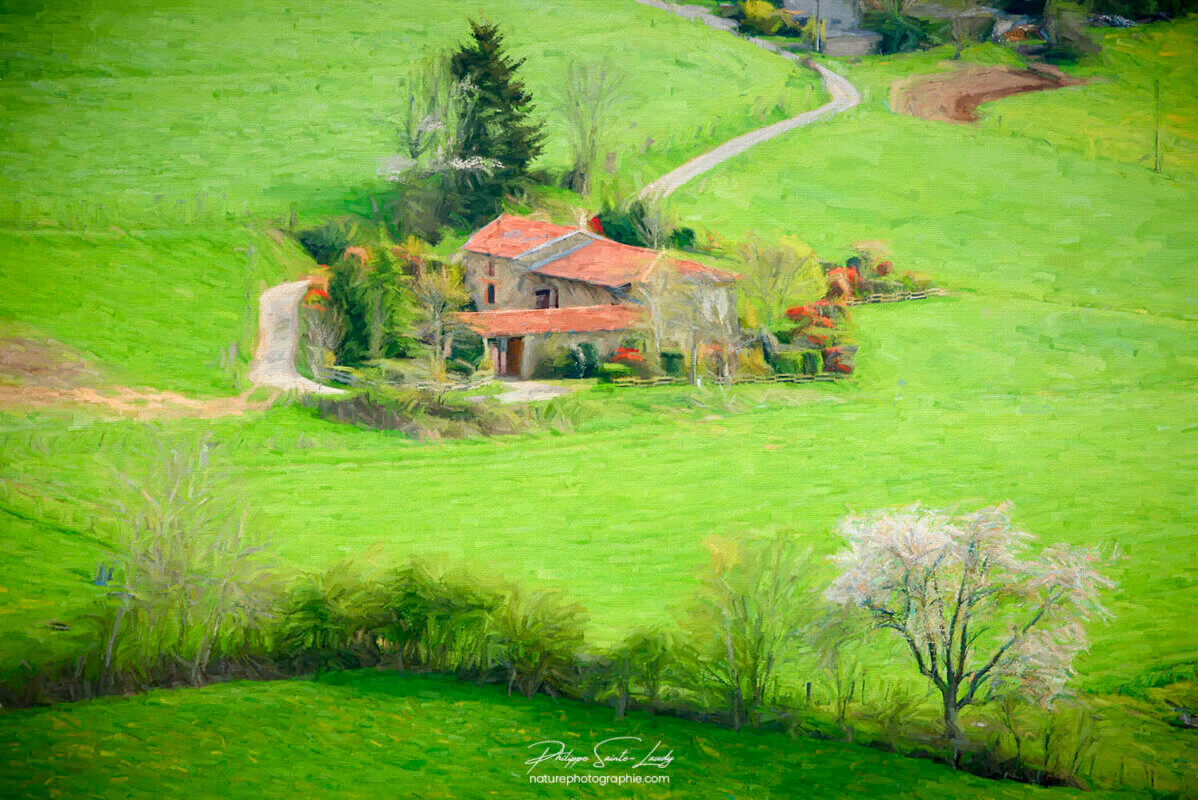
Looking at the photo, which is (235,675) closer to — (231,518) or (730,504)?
(231,518)

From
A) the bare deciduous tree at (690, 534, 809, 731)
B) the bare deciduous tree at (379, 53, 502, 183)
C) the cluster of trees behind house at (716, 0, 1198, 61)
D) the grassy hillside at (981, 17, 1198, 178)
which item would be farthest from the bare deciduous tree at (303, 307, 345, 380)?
the cluster of trees behind house at (716, 0, 1198, 61)

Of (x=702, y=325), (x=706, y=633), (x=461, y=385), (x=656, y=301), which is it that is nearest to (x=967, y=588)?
(x=706, y=633)

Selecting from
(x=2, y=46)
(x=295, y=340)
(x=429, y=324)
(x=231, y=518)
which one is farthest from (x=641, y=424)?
(x=2, y=46)

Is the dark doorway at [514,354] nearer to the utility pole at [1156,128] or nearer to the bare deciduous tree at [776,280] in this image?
the bare deciduous tree at [776,280]

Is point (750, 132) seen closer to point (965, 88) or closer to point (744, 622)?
point (965, 88)

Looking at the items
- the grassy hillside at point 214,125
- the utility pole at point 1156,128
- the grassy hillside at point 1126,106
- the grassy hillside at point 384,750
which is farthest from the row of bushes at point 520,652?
the utility pole at point 1156,128
